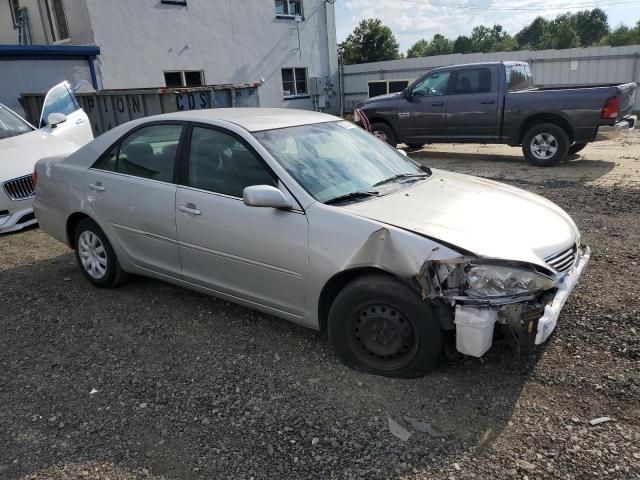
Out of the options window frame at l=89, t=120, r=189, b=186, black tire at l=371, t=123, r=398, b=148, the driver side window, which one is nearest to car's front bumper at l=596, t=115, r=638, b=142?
the driver side window

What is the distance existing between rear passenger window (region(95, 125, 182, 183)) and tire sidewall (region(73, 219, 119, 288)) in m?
0.54

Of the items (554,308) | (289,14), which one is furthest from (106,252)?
(289,14)

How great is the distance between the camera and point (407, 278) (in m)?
2.90

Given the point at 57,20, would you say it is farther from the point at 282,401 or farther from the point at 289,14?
the point at 282,401

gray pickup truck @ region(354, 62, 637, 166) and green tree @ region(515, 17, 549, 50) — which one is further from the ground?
green tree @ region(515, 17, 549, 50)

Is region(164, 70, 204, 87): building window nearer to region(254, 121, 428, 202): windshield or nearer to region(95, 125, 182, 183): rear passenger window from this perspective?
region(95, 125, 182, 183): rear passenger window

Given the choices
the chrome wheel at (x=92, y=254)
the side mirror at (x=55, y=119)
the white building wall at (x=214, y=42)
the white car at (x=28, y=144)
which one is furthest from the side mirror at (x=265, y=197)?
the white building wall at (x=214, y=42)

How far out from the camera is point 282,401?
304cm

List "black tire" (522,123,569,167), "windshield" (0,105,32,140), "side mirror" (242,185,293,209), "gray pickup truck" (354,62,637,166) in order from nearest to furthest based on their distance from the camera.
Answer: "side mirror" (242,185,293,209)
"windshield" (0,105,32,140)
"gray pickup truck" (354,62,637,166)
"black tire" (522,123,569,167)

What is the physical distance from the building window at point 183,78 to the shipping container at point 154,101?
5501 millimetres

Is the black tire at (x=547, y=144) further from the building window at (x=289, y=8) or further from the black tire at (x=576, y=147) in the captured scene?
the building window at (x=289, y=8)

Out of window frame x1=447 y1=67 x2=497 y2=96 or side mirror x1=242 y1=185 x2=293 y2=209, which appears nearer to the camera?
side mirror x1=242 y1=185 x2=293 y2=209

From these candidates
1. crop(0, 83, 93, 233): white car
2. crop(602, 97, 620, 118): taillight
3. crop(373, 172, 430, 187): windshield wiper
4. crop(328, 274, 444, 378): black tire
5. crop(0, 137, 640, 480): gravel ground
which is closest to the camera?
crop(0, 137, 640, 480): gravel ground

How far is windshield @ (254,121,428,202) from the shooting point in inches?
136
